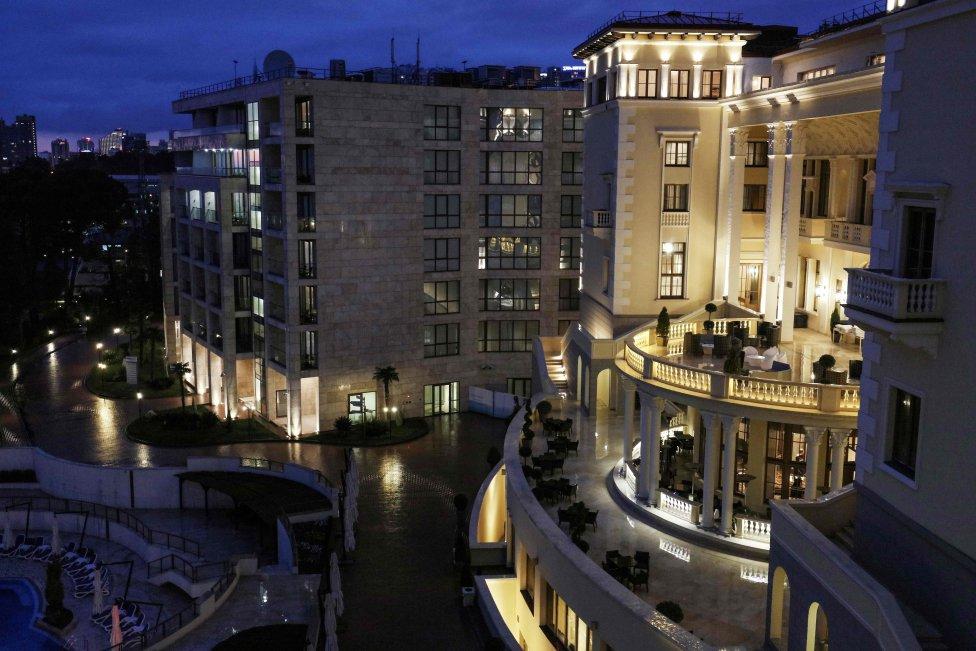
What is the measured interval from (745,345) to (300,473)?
2451 cm

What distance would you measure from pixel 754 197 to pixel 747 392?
19501 mm

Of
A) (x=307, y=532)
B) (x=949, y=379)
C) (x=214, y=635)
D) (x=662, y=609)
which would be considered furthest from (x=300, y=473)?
(x=949, y=379)

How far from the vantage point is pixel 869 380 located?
68.3 ft

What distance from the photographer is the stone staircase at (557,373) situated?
1995 inches

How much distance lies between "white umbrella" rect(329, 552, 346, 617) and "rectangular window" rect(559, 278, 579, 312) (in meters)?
35.4

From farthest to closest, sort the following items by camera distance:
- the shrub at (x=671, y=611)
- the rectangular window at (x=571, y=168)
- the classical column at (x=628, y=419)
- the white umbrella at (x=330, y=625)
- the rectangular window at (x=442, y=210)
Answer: the rectangular window at (x=571, y=168)
the rectangular window at (x=442, y=210)
the classical column at (x=628, y=419)
the white umbrella at (x=330, y=625)
the shrub at (x=671, y=611)

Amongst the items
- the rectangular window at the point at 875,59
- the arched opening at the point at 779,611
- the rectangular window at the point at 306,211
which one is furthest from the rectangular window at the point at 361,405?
the arched opening at the point at 779,611

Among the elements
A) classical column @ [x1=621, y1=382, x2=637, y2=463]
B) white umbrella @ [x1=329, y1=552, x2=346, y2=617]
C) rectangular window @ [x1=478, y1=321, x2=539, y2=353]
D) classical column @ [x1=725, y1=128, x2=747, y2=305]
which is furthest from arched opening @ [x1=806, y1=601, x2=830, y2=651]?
rectangular window @ [x1=478, y1=321, x2=539, y2=353]

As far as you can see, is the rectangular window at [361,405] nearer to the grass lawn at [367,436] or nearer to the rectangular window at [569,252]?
the grass lawn at [367,436]

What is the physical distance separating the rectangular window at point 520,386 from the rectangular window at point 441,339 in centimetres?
500

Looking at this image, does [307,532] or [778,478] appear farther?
[307,532]

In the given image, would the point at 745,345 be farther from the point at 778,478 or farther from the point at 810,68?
the point at 810,68

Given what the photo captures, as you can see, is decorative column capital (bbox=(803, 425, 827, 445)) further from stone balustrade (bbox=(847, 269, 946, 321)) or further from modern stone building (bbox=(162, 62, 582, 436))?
modern stone building (bbox=(162, 62, 582, 436))

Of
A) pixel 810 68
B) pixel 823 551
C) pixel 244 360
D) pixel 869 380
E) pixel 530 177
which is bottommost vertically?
pixel 244 360
